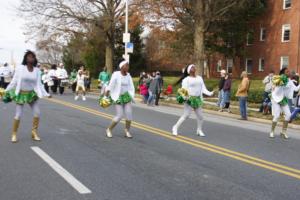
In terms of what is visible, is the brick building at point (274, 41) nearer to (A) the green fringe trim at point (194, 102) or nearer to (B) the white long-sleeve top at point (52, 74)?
(B) the white long-sleeve top at point (52, 74)

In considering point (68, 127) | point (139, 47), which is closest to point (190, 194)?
point (68, 127)

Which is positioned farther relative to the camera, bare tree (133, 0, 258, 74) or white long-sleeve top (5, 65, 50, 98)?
bare tree (133, 0, 258, 74)

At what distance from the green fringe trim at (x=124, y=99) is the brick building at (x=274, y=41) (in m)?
35.1

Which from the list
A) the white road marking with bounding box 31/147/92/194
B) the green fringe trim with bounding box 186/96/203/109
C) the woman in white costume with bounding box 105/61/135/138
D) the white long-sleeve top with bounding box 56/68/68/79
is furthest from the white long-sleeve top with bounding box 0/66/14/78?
the white road marking with bounding box 31/147/92/194

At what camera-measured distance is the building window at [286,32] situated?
45625 mm

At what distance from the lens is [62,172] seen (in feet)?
25.3

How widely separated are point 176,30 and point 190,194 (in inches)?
1398

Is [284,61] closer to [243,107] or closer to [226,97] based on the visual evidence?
[226,97]

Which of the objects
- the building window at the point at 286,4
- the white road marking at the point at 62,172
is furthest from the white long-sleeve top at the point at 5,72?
the building window at the point at 286,4

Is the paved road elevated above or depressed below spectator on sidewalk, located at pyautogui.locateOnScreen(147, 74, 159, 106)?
below

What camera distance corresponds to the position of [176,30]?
136 feet

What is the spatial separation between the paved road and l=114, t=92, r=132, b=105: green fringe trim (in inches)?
32.8

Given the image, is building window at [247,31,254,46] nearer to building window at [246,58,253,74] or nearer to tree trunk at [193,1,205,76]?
building window at [246,58,253,74]

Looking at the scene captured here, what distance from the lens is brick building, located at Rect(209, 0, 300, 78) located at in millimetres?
44781
